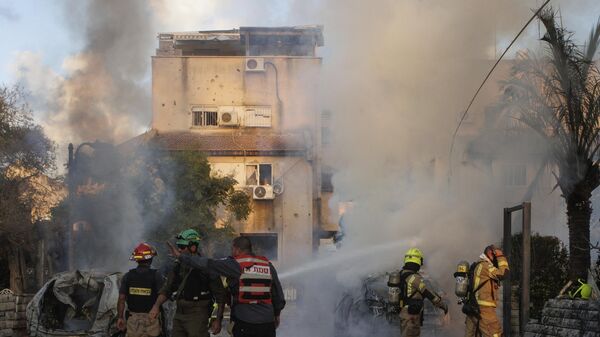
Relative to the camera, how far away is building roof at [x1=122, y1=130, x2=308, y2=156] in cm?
3503

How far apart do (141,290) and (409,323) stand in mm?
3669

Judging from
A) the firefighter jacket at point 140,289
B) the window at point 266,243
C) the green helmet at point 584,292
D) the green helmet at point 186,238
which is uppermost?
the green helmet at point 186,238

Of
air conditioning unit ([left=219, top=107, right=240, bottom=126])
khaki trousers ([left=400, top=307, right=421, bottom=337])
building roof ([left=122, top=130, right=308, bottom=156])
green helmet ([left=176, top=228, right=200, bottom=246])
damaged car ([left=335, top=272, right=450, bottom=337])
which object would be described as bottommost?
damaged car ([left=335, top=272, right=450, bottom=337])

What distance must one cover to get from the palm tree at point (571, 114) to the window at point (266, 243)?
1998 centimetres

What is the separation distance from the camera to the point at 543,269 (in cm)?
1819

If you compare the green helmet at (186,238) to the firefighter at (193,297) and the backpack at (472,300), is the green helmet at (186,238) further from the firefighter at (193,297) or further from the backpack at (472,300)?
the backpack at (472,300)

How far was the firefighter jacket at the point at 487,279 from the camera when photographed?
11.6 metres

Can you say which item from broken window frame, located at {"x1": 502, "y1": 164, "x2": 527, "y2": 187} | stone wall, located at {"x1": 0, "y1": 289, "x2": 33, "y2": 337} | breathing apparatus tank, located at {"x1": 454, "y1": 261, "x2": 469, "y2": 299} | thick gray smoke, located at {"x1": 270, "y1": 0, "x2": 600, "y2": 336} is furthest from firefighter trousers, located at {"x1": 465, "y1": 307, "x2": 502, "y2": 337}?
broken window frame, located at {"x1": 502, "y1": 164, "x2": 527, "y2": 187}

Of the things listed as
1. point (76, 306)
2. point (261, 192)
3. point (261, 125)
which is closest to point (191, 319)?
point (76, 306)

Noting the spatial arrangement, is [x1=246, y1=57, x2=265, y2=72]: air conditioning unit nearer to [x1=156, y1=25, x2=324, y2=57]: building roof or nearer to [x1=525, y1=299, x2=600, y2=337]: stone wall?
[x1=156, y1=25, x2=324, y2=57]: building roof

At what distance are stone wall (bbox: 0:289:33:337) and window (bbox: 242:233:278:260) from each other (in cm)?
1959

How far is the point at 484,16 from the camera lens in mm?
18578

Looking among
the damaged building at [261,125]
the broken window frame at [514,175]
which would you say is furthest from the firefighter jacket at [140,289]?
the damaged building at [261,125]

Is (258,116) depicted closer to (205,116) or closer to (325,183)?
(205,116)
